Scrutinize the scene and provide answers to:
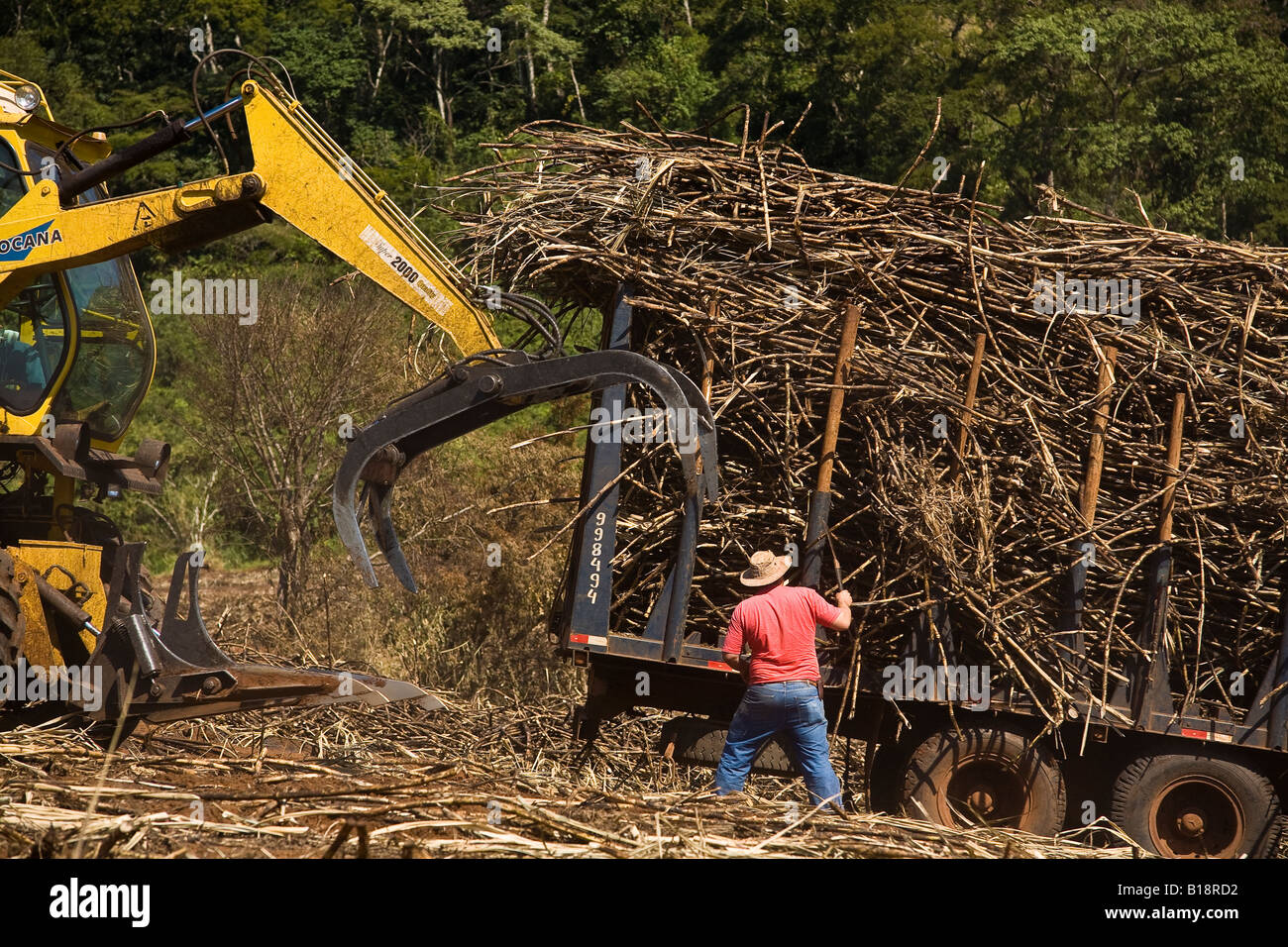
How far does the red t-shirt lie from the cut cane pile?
353 millimetres

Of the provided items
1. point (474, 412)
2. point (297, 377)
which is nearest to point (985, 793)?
point (474, 412)

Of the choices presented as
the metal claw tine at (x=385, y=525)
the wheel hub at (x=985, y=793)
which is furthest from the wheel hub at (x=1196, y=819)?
the metal claw tine at (x=385, y=525)

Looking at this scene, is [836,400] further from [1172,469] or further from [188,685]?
[188,685]

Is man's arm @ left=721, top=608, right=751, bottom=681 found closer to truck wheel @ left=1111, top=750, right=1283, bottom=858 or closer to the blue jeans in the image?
the blue jeans

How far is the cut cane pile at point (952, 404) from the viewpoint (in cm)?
672

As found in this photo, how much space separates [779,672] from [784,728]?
324mm

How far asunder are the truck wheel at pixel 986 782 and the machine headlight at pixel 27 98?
632cm

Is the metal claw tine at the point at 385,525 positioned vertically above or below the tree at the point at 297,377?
below

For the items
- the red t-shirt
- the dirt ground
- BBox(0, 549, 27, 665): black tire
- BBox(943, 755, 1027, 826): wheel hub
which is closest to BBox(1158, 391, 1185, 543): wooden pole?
BBox(943, 755, 1027, 826): wheel hub

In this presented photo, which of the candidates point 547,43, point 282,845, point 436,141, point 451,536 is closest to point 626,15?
point 547,43

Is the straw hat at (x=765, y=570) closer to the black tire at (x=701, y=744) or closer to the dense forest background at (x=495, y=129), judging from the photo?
the black tire at (x=701, y=744)

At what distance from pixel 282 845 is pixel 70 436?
3.22 m

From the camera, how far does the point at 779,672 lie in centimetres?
636

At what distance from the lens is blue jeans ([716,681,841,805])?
6.41 meters
